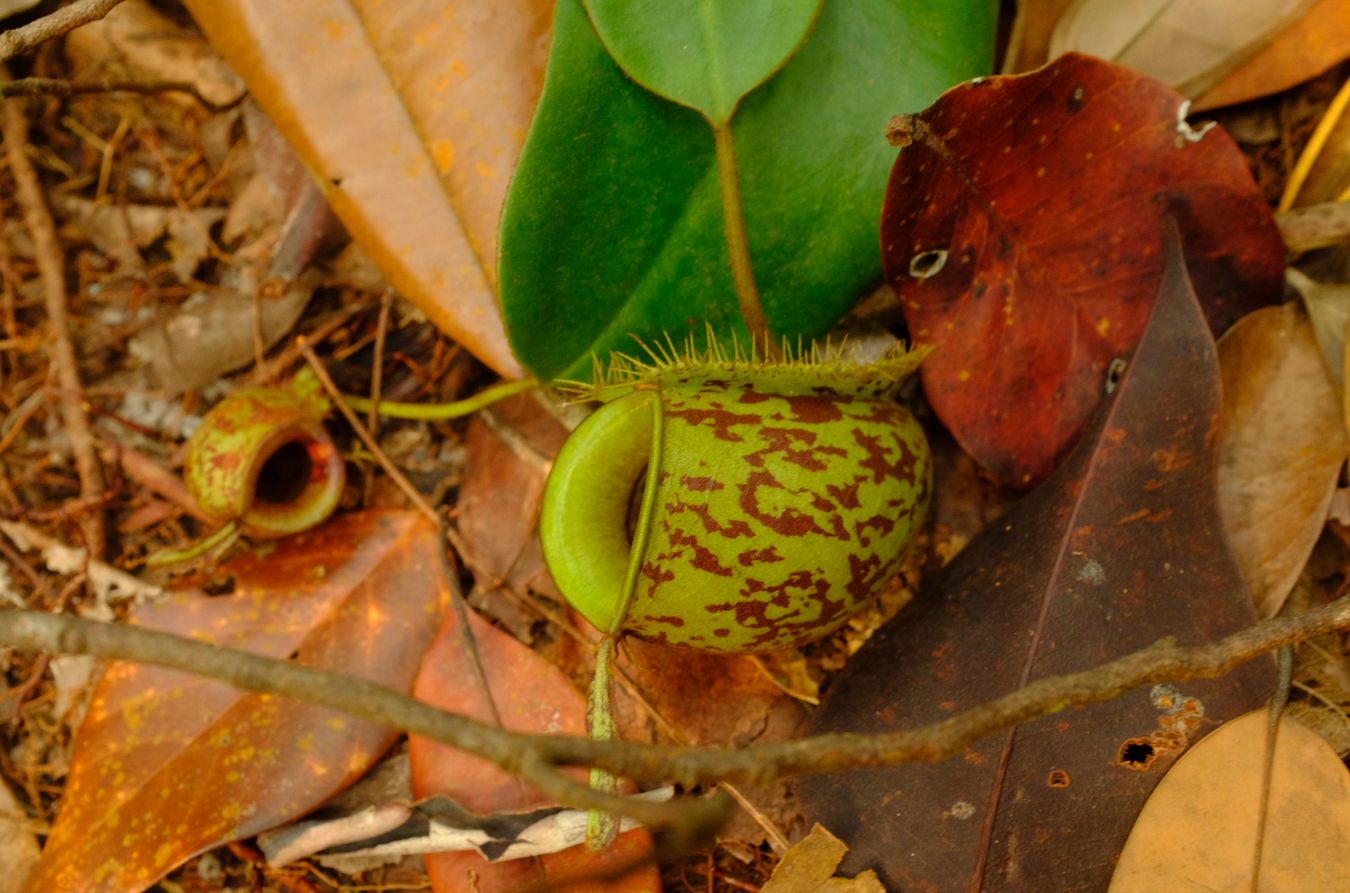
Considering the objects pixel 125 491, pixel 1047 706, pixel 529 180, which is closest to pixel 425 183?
pixel 529 180

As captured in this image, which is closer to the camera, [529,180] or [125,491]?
[529,180]

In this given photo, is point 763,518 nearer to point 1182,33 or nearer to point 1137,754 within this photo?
point 1137,754

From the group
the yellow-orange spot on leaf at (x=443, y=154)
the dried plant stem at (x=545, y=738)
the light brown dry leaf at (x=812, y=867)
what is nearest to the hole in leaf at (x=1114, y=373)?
the dried plant stem at (x=545, y=738)

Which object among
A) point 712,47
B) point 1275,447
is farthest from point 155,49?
point 1275,447

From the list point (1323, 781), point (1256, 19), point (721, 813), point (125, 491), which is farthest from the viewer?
point (125, 491)

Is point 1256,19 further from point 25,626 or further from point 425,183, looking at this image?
point 25,626

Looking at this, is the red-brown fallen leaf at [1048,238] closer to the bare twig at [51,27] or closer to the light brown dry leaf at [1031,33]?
the light brown dry leaf at [1031,33]
